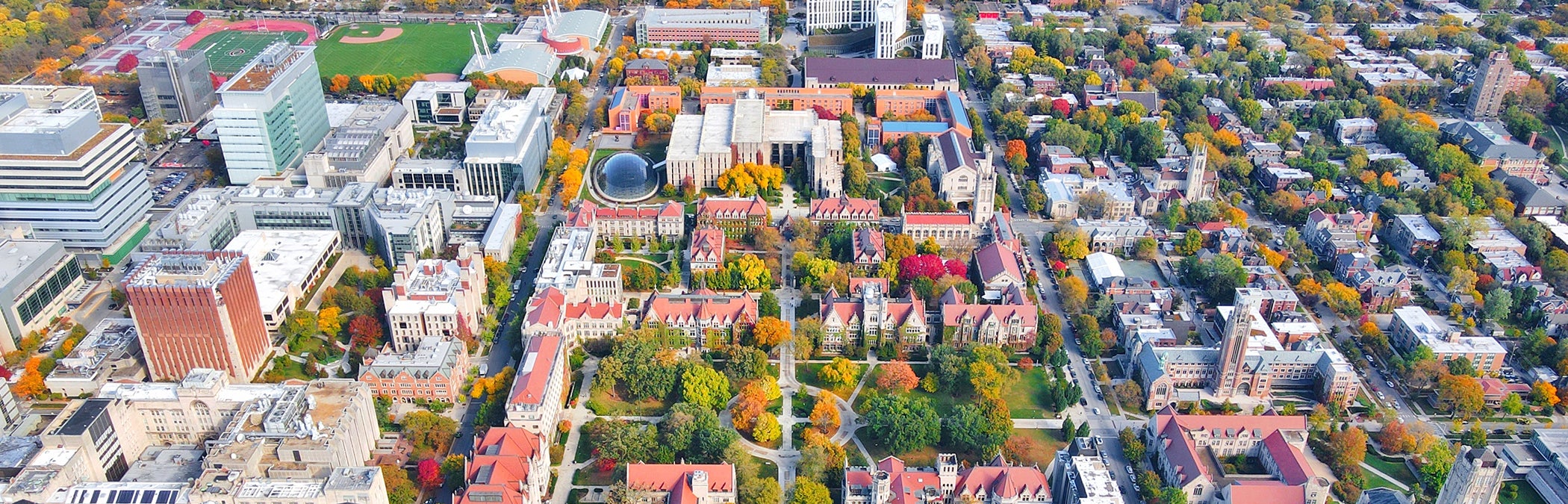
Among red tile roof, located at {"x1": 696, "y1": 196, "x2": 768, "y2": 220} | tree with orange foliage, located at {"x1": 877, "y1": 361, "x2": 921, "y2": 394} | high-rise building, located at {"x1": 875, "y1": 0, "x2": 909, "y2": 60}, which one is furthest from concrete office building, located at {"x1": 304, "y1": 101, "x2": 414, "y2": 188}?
high-rise building, located at {"x1": 875, "y1": 0, "x2": 909, "y2": 60}

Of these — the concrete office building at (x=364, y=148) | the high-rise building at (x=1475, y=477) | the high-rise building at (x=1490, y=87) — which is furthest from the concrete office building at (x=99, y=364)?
the high-rise building at (x=1490, y=87)

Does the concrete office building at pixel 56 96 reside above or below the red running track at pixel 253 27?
above

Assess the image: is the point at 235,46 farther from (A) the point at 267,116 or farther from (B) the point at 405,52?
(A) the point at 267,116

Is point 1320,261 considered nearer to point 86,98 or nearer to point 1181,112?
point 1181,112

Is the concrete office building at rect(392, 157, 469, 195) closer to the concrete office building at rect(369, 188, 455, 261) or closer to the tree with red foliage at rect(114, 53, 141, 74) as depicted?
the concrete office building at rect(369, 188, 455, 261)

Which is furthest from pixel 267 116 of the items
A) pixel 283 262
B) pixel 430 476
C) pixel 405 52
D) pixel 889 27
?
pixel 889 27

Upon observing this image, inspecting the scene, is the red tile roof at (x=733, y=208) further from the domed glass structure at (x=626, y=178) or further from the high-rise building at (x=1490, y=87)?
the high-rise building at (x=1490, y=87)

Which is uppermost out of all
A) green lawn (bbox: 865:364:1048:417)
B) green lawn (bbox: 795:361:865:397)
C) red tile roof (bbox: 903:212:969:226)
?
red tile roof (bbox: 903:212:969:226)
